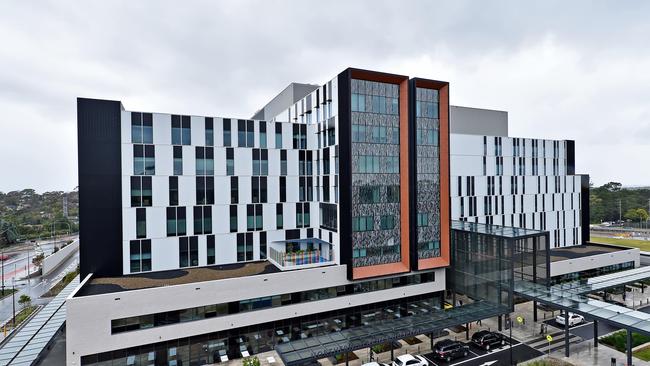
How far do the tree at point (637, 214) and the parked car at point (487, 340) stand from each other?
106 metres

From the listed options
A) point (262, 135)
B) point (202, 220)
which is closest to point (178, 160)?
point (202, 220)

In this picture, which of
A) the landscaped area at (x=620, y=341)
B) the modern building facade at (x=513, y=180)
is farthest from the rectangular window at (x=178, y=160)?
the landscaped area at (x=620, y=341)

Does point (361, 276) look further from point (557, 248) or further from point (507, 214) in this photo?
point (557, 248)

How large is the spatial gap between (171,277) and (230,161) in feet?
38.6

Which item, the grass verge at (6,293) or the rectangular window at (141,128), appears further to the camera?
the grass verge at (6,293)

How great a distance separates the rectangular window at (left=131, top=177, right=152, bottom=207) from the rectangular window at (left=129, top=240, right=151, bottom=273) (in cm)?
345

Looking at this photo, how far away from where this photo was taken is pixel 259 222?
33406mm

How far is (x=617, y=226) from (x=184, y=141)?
130446mm

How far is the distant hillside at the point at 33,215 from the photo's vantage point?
91.7 meters

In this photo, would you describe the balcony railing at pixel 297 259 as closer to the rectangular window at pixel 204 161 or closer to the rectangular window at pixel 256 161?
the rectangular window at pixel 256 161

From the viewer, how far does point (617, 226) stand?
10344 centimetres

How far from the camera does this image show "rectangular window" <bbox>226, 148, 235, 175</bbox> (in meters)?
32.1

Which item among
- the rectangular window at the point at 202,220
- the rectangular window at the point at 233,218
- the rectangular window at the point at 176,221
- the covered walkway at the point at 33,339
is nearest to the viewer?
the covered walkway at the point at 33,339

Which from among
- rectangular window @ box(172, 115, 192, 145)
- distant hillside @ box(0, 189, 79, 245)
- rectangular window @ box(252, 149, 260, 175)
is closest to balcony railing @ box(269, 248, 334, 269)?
rectangular window @ box(252, 149, 260, 175)
